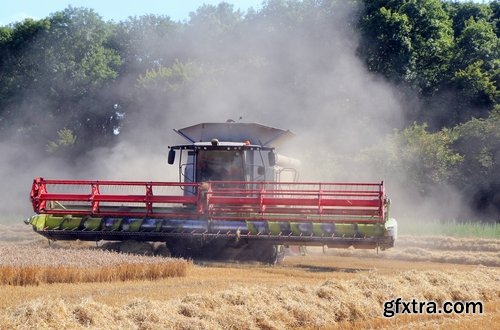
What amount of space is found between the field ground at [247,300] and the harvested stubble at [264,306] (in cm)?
1

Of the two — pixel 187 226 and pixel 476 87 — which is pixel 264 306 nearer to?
pixel 187 226

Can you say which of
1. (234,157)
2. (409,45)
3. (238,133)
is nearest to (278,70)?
(409,45)

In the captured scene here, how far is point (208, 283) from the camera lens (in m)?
12.7

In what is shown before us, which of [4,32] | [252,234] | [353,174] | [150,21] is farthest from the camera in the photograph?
[150,21]

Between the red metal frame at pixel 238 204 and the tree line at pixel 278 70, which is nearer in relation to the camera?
the red metal frame at pixel 238 204

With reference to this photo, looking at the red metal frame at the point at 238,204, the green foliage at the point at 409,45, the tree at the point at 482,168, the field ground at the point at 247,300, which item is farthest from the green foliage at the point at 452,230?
the green foliage at the point at 409,45

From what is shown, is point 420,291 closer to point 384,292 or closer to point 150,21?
point 384,292

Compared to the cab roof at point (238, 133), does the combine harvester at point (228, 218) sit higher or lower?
lower

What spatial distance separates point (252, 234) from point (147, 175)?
16.4m

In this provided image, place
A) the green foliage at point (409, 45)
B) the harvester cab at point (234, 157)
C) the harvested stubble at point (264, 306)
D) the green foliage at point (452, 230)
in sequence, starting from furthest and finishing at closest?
the green foliage at point (409, 45), the green foliage at point (452, 230), the harvester cab at point (234, 157), the harvested stubble at point (264, 306)

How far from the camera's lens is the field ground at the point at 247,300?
8.60m

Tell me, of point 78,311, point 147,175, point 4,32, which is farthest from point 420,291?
point 4,32

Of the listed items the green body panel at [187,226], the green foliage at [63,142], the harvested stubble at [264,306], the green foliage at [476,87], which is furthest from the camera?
the green foliage at [63,142]

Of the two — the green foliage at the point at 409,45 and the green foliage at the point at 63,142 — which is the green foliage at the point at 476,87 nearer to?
the green foliage at the point at 409,45
